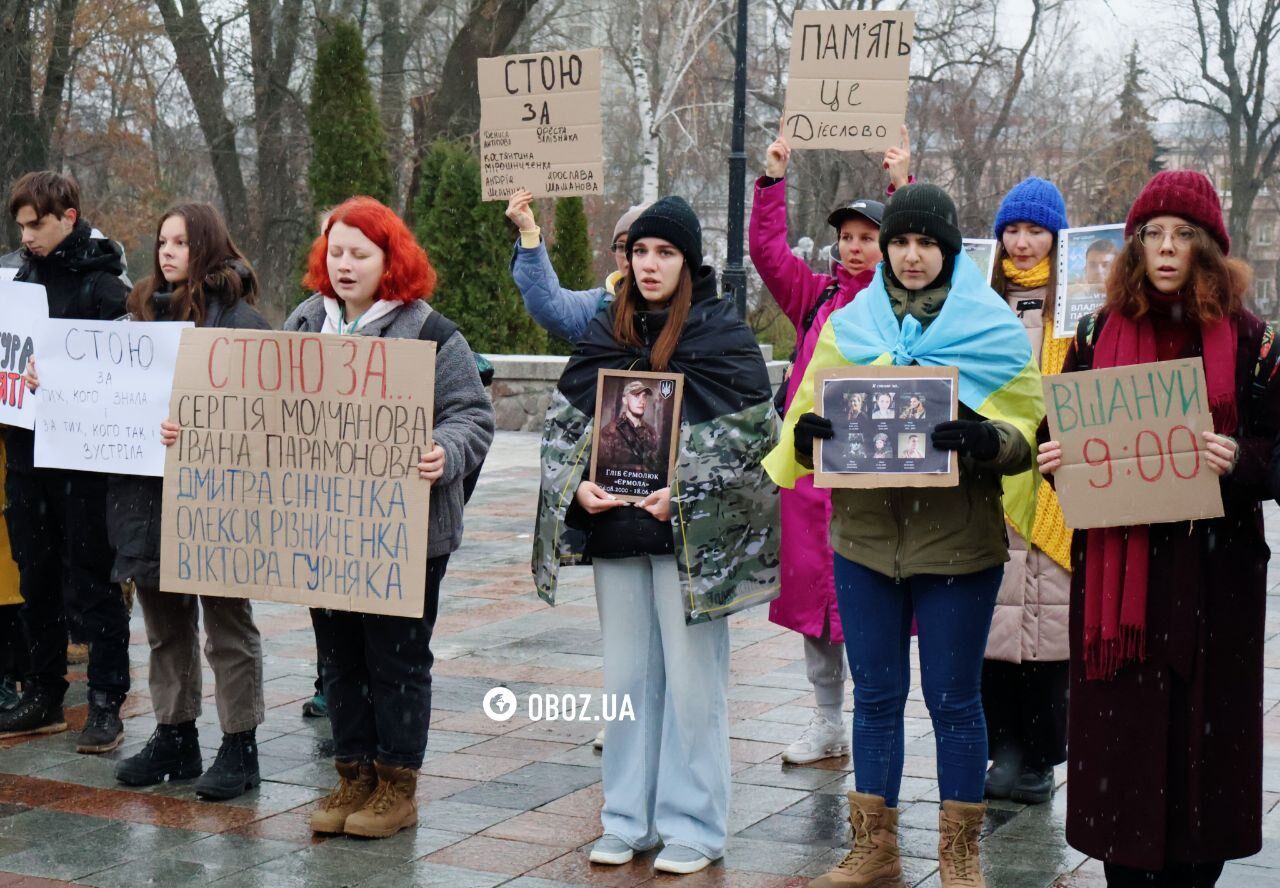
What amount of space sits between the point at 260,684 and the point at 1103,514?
2.93 m

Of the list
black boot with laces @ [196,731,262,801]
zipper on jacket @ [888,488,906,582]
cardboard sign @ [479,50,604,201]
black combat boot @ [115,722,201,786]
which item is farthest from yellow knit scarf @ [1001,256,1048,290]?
black combat boot @ [115,722,201,786]

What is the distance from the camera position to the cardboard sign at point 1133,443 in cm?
386

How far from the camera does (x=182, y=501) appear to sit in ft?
17.3

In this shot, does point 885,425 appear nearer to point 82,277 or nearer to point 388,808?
point 388,808

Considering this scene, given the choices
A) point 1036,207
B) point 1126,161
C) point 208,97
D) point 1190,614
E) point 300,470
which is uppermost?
point 1126,161

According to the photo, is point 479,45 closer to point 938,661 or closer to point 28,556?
point 28,556

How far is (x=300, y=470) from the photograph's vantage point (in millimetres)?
5133

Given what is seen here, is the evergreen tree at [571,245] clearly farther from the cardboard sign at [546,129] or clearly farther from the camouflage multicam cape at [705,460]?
the camouflage multicam cape at [705,460]

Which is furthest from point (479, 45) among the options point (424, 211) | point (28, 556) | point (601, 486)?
point (601, 486)

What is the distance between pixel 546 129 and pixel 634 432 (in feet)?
7.82

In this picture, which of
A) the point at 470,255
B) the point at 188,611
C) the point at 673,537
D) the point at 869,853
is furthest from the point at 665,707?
the point at 470,255

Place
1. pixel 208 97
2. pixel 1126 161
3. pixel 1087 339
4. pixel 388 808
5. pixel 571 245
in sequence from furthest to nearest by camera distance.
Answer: pixel 1126 161 < pixel 208 97 < pixel 571 245 < pixel 388 808 < pixel 1087 339

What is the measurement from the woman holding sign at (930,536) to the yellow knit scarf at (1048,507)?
33.8 inches

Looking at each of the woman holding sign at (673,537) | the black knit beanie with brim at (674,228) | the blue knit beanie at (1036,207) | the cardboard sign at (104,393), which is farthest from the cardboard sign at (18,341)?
the blue knit beanie at (1036,207)
